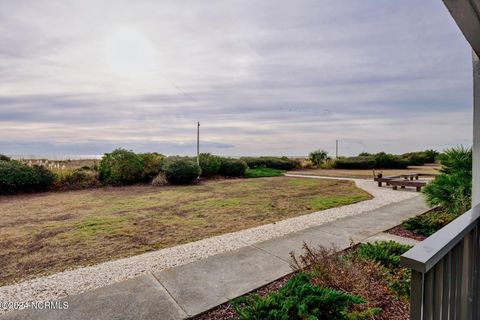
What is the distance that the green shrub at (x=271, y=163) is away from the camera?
19.1 m

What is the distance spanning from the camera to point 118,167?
10.6 meters

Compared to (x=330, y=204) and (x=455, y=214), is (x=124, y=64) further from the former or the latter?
(x=455, y=214)

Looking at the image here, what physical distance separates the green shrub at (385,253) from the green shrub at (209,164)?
1053cm

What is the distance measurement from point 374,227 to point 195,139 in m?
9.54

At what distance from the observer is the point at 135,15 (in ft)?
10.9

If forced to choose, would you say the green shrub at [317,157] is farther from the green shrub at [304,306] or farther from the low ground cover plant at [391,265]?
the green shrub at [304,306]

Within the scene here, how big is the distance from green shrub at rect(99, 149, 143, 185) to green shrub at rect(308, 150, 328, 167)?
1526 cm

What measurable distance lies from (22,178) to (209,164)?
7.71m

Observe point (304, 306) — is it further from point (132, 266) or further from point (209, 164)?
point (209, 164)

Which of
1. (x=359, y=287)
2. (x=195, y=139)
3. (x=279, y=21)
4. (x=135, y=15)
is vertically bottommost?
(x=359, y=287)

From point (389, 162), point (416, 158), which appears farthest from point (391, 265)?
point (416, 158)

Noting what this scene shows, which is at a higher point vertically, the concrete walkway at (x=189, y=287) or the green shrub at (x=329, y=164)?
the green shrub at (x=329, y=164)

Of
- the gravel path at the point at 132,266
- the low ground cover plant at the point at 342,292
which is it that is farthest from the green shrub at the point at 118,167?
the low ground cover plant at the point at 342,292

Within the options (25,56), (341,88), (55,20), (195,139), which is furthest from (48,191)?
(341,88)
